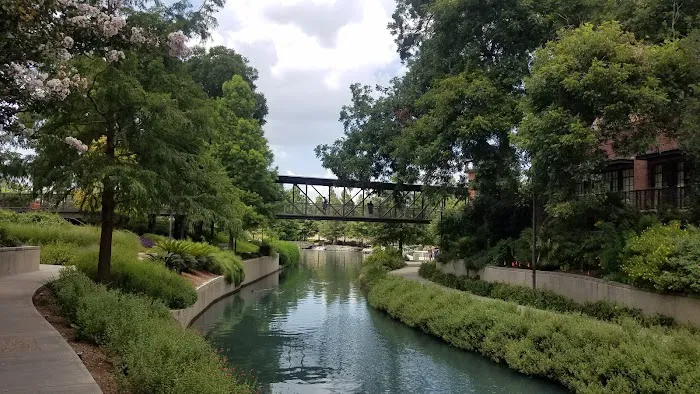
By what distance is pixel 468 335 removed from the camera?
1666cm

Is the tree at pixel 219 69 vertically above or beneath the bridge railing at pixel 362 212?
above

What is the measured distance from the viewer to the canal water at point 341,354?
13.2m

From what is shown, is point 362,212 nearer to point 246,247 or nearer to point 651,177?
point 246,247

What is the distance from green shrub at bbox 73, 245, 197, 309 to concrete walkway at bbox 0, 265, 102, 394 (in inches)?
150

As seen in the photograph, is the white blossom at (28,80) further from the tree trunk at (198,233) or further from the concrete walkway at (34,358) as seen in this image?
the tree trunk at (198,233)

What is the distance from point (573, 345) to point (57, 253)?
2098cm

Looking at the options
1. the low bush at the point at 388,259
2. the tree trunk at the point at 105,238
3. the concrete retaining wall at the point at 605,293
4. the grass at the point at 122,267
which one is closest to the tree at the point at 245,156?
the low bush at the point at 388,259

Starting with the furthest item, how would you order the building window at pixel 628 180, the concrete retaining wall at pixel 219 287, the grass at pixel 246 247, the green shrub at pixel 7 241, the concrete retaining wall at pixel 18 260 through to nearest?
the grass at pixel 246 247, the building window at pixel 628 180, the green shrub at pixel 7 241, the concrete retaining wall at pixel 18 260, the concrete retaining wall at pixel 219 287

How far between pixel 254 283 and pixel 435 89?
1845cm

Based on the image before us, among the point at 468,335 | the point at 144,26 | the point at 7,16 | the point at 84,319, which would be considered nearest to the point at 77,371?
the point at 84,319

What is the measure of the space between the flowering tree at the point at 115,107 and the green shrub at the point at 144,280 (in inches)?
43.3

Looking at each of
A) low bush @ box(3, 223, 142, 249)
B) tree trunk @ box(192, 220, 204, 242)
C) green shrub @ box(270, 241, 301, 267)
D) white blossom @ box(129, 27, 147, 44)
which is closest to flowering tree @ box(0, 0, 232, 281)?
white blossom @ box(129, 27, 147, 44)

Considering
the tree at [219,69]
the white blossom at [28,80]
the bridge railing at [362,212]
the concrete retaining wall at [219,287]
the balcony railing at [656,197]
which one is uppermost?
the tree at [219,69]

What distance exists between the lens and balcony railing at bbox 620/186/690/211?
836 inches
